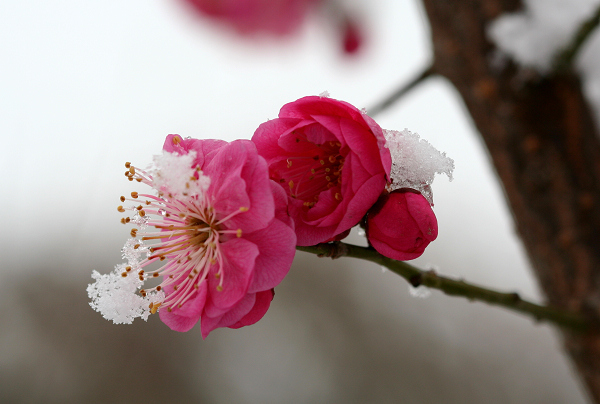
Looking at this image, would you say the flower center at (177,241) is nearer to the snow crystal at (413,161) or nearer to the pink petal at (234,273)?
the pink petal at (234,273)

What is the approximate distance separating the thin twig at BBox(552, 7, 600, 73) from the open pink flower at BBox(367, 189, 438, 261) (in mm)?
333

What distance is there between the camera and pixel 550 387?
14.6 feet

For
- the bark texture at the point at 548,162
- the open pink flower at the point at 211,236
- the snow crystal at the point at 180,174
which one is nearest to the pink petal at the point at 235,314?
the open pink flower at the point at 211,236

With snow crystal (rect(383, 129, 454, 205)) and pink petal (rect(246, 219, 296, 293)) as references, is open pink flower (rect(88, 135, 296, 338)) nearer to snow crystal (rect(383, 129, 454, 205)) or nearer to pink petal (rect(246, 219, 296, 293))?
pink petal (rect(246, 219, 296, 293))

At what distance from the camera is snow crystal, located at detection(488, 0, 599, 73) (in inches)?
27.1

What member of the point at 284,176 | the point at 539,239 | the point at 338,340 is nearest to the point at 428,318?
the point at 338,340

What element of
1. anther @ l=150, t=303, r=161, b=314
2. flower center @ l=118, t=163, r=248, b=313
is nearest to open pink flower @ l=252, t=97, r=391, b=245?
flower center @ l=118, t=163, r=248, b=313

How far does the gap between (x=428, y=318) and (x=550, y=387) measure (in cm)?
145

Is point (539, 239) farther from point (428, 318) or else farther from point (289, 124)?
point (428, 318)

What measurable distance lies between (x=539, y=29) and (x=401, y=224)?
456 millimetres

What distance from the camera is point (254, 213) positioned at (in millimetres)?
507

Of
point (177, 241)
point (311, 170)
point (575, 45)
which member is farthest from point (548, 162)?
point (177, 241)

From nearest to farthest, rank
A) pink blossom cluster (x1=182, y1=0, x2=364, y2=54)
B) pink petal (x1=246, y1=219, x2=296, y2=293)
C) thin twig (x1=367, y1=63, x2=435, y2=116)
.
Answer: pink petal (x1=246, y1=219, x2=296, y2=293) < thin twig (x1=367, y1=63, x2=435, y2=116) < pink blossom cluster (x1=182, y1=0, x2=364, y2=54)

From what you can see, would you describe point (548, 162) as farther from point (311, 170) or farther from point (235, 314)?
point (235, 314)
